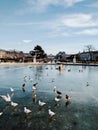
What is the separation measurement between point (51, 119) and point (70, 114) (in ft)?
9.66

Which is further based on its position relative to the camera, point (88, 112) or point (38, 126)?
point (88, 112)

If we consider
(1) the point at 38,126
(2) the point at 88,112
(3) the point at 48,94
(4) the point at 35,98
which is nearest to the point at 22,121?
(1) the point at 38,126

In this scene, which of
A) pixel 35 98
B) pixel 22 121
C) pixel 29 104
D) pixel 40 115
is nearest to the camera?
pixel 22 121

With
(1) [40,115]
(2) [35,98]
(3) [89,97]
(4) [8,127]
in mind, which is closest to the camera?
(4) [8,127]

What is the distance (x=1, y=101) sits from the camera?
34.5 metres

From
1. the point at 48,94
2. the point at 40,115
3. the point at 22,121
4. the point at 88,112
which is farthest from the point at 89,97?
the point at 22,121

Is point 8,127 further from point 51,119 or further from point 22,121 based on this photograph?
point 51,119

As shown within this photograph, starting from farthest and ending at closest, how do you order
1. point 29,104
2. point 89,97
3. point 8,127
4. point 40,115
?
point 89,97, point 29,104, point 40,115, point 8,127

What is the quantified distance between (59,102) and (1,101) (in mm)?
7566

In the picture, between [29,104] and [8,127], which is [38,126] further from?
[29,104]

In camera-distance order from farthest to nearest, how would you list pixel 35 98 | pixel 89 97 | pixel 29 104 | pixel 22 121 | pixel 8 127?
pixel 89 97, pixel 35 98, pixel 29 104, pixel 22 121, pixel 8 127

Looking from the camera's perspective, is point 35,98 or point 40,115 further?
point 35,98

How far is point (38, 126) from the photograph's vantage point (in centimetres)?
2478

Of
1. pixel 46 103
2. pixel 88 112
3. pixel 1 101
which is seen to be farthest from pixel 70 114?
pixel 1 101
